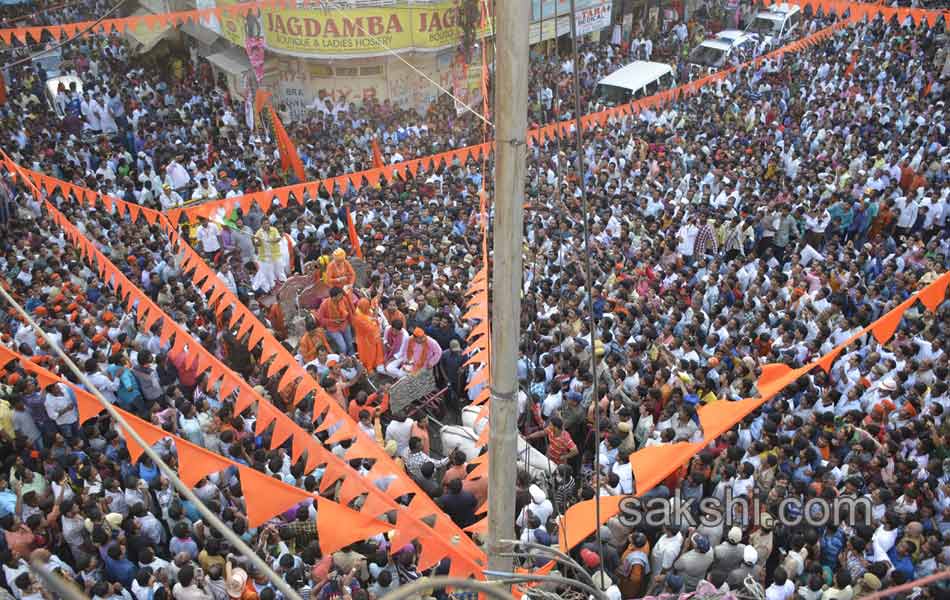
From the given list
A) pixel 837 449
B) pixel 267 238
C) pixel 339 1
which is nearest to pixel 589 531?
pixel 837 449

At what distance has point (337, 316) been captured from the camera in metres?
9.84

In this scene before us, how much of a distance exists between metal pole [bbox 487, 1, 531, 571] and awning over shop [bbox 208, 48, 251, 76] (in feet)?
55.2

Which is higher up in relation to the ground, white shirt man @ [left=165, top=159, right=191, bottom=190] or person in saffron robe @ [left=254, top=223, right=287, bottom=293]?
white shirt man @ [left=165, top=159, right=191, bottom=190]

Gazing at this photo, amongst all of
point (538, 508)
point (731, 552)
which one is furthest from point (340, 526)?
point (731, 552)

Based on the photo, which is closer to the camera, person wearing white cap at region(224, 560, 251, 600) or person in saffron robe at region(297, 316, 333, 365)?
person wearing white cap at region(224, 560, 251, 600)

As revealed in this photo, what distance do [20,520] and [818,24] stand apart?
21.7m

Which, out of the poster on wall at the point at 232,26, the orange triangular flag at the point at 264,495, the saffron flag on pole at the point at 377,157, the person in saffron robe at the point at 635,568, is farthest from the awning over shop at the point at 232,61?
the person in saffron robe at the point at 635,568

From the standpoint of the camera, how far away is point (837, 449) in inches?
288

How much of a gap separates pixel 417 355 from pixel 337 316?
50.9 inches

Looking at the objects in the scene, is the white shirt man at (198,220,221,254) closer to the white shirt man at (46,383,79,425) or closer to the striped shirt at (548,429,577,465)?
the white shirt man at (46,383,79,425)

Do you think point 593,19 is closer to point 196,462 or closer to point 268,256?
point 268,256

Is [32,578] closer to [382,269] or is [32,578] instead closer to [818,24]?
[382,269]

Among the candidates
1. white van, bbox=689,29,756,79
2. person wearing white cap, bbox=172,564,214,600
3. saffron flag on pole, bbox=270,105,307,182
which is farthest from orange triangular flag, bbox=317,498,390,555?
white van, bbox=689,29,756,79

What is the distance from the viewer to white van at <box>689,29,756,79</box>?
68.2 ft
